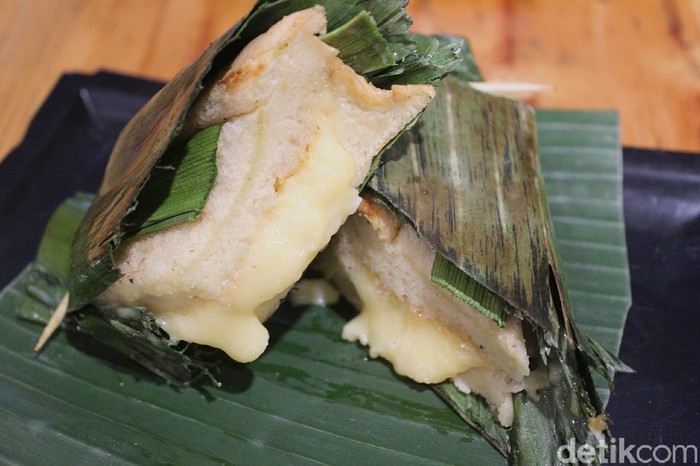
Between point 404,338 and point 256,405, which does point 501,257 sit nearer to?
point 404,338

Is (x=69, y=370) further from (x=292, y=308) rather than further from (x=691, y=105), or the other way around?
(x=691, y=105)

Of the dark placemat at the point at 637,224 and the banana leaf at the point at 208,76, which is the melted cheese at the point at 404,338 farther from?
the banana leaf at the point at 208,76

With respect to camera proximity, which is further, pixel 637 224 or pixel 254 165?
pixel 637 224

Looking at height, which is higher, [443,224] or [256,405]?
[443,224]

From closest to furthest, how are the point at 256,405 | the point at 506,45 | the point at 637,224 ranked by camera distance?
1. the point at 256,405
2. the point at 637,224
3. the point at 506,45

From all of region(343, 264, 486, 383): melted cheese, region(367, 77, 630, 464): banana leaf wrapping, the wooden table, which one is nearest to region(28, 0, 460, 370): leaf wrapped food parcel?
region(367, 77, 630, 464): banana leaf wrapping

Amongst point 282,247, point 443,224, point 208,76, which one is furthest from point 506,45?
point 282,247

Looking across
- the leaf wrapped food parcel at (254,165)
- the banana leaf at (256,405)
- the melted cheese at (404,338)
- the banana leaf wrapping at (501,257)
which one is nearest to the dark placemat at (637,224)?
the banana leaf at (256,405)

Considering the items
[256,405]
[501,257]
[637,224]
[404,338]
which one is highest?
[501,257]
